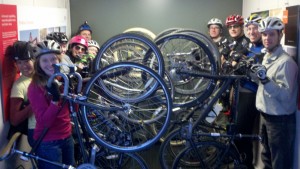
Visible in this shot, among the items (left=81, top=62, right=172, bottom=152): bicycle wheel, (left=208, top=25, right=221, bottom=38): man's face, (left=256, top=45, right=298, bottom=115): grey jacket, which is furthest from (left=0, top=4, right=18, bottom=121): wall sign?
(left=208, top=25, right=221, bottom=38): man's face

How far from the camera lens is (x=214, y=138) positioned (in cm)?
333

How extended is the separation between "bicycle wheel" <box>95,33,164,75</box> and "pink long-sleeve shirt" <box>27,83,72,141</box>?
56cm

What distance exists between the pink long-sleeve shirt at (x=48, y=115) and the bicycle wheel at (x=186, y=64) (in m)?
1.08

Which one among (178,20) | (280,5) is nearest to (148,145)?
(280,5)

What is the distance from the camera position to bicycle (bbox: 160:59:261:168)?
3055mm

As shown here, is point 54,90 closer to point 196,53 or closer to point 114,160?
point 114,160

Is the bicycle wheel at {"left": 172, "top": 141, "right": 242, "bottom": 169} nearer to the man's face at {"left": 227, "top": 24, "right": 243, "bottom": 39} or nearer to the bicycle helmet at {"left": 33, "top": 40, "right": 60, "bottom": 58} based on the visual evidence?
the bicycle helmet at {"left": 33, "top": 40, "right": 60, "bottom": 58}

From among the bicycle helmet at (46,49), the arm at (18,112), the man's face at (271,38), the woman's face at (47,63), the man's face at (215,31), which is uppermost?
the man's face at (215,31)

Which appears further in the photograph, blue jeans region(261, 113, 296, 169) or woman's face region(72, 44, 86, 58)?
woman's face region(72, 44, 86, 58)

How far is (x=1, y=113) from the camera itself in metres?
2.80

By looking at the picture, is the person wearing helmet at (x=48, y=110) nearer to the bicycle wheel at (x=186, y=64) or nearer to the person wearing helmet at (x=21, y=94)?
the person wearing helmet at (x=21, y=94)

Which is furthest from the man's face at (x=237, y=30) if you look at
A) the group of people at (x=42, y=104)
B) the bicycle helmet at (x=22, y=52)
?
the bicycle helmet at (x=22, y=52)

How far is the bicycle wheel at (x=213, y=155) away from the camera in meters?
3.27

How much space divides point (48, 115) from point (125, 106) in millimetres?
555
